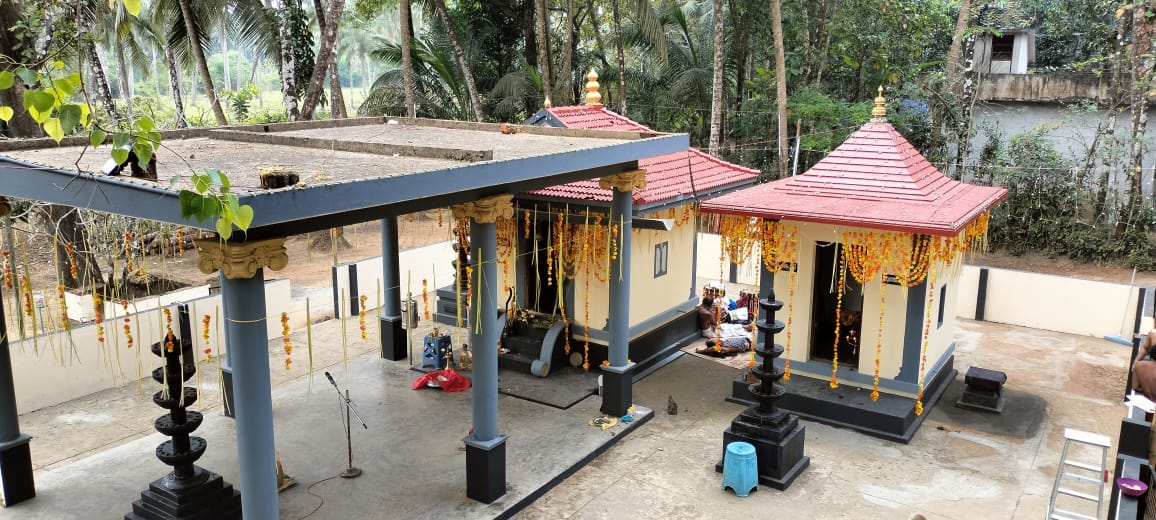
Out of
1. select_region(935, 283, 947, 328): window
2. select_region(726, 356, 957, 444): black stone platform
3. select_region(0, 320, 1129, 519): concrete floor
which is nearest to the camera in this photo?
select_region(0, 320, 1129, 519): concrete floor

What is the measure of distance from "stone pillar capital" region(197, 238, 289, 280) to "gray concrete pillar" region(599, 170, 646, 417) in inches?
210

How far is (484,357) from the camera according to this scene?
29.5 feet

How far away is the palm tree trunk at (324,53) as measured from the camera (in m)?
17.0

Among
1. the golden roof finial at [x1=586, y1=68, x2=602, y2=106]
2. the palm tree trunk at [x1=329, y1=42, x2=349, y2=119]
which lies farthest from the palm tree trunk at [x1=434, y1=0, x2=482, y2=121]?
the golden roof finial at [x1=586, y1=68, x2=602, y2=106]

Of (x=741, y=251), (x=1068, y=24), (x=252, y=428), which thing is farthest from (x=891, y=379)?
(x=1068, y=24)

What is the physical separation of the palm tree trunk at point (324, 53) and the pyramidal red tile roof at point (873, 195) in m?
9.28

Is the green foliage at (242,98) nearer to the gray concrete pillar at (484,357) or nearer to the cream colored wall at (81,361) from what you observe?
the cream colored wall at (81,361)

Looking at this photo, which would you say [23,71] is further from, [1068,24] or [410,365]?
[1068,24]

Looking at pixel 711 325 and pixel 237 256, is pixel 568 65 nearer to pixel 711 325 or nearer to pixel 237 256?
pixel 711 325

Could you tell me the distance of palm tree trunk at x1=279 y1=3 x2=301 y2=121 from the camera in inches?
731

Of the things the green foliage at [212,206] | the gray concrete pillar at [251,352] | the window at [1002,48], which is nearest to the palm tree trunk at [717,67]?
the window at [1002,48]

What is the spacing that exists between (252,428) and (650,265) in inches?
305

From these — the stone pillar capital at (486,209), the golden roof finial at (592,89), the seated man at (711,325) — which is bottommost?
the seated man at (711,325)

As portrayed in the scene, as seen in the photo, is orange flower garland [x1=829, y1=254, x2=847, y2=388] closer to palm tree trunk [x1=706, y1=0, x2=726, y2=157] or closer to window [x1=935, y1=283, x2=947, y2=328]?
window [x1=935, y1=283, x2=947, y2=328]
